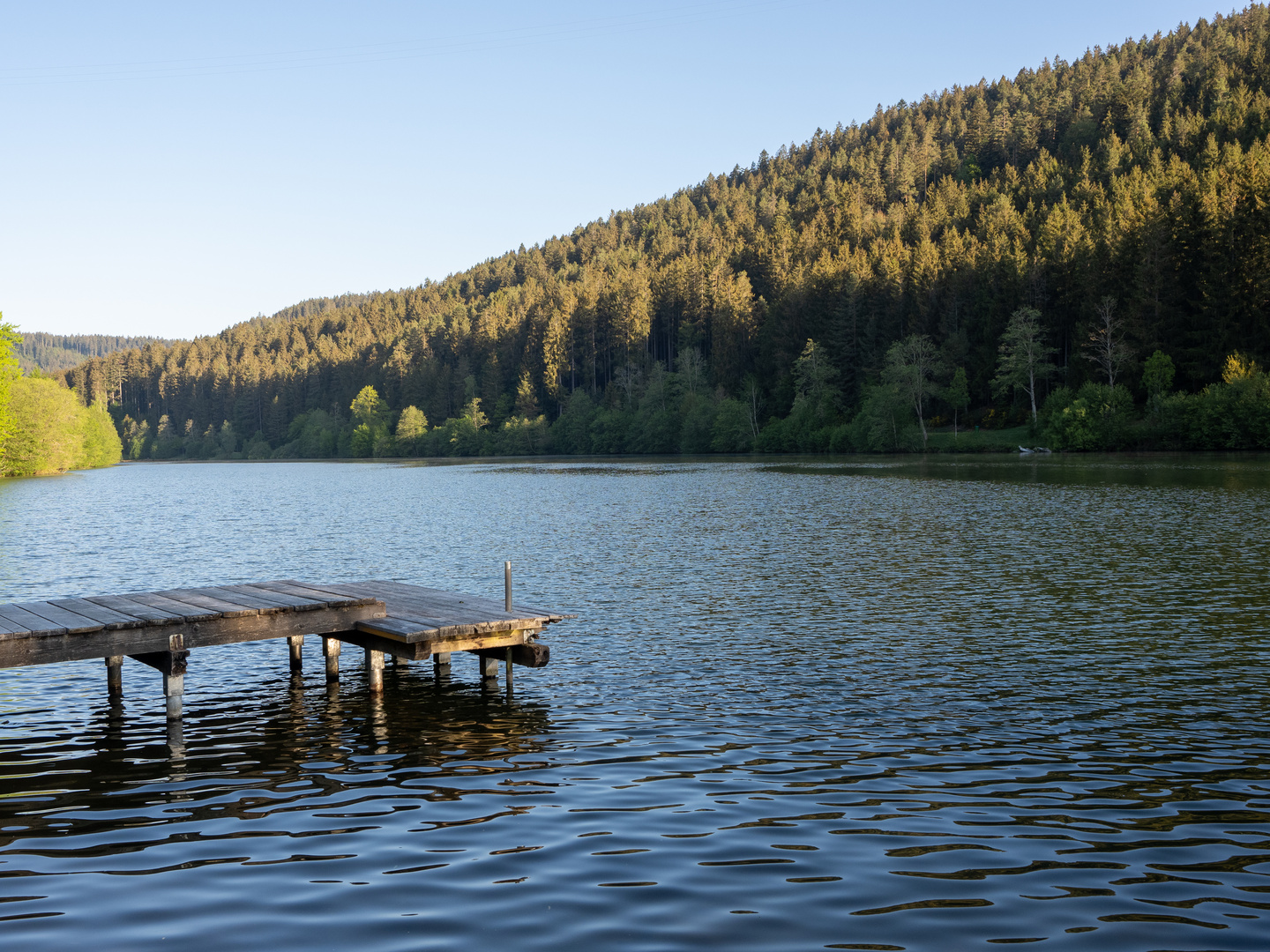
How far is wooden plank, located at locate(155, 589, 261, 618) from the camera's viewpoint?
1499cm

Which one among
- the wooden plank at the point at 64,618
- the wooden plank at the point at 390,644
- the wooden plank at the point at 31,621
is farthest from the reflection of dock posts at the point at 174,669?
the wooden plank at the point at 390,644

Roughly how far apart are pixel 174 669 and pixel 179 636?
50 cm

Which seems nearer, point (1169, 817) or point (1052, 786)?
point (1169, 817)

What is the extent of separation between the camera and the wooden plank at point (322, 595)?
15992mm

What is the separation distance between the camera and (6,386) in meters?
88.9

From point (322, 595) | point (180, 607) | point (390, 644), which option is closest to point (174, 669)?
point (180, 607)

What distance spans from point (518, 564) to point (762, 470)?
60906mm

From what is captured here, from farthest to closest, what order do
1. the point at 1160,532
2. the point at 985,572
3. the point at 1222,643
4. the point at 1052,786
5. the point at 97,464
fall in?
the point at 97,464 < the point at 1160,532 < the point at 985,572 < the point at 1222,643 < the point at 1052,786

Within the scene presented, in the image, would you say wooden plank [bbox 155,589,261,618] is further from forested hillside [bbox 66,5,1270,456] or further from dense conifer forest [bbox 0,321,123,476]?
forested hillside [bbox 66,5,1270,456]

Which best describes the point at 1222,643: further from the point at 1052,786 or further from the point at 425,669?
the point at 425,669

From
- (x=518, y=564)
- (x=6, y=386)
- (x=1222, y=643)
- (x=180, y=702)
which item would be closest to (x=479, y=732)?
(x=180, y=702)

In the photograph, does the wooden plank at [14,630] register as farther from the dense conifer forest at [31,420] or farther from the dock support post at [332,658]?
the dense conifer forest at [31,420]

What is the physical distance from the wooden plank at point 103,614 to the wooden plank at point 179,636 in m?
0.15

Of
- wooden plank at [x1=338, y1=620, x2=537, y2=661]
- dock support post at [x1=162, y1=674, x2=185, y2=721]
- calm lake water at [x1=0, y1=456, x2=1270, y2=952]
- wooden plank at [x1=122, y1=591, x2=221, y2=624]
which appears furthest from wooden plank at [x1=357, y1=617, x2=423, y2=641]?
dock support post at [x1=162, y1=674, x2=185, y2=721]
